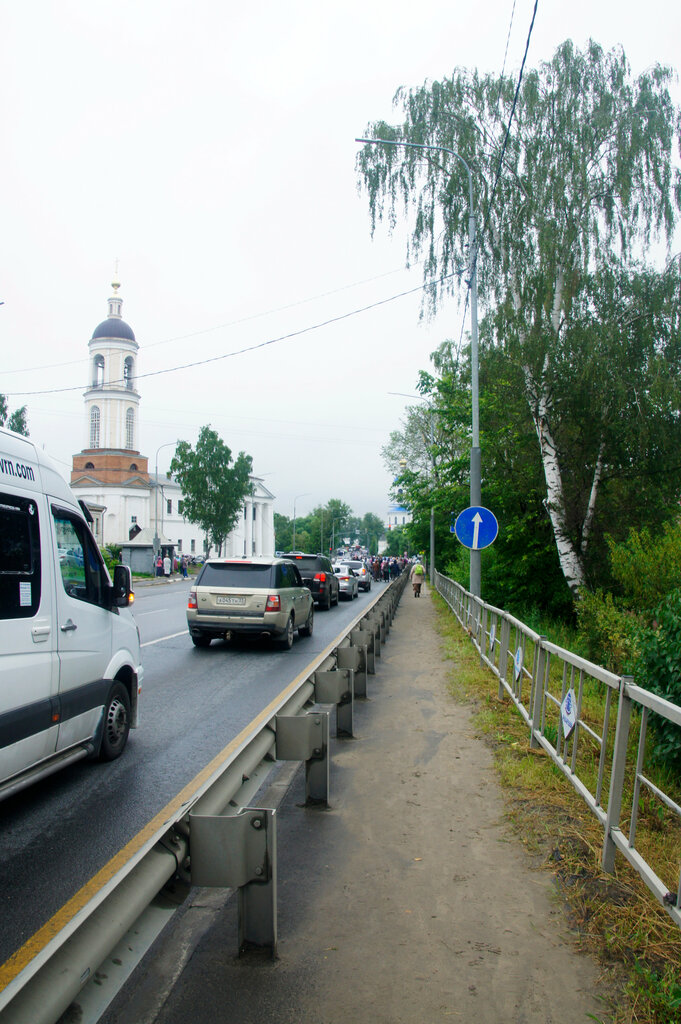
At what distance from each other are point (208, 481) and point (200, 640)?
64.8 m

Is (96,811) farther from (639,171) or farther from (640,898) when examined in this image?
(639,171)

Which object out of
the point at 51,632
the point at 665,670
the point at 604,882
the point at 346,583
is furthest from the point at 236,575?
the point at 346,583

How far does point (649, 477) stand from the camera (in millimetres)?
15453

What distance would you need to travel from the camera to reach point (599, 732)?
5965 millimetres

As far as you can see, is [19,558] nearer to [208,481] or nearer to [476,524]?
[476,524]

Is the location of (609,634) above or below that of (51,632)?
below

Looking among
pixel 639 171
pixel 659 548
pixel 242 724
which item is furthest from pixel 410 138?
pixel 242 724

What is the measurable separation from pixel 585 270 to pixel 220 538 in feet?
213

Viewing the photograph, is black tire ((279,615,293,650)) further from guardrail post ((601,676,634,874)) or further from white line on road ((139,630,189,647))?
guardrail post ((601,676,634,874))

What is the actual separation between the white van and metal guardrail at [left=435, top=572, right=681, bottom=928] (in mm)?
3436

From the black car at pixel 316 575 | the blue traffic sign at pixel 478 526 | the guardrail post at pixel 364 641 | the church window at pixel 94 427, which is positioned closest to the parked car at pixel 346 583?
the black car at pixel 316 575

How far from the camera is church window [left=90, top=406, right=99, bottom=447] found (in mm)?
84188

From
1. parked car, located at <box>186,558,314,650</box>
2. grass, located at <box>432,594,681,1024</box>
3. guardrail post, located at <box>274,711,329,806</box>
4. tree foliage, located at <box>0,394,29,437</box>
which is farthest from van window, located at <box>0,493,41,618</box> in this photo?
tree foliage, located at <box>0,394,29,437</box>

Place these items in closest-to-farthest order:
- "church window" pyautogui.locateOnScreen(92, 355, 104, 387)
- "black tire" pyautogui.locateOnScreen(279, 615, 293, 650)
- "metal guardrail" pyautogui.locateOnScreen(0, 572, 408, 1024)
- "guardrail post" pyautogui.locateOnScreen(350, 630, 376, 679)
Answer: "metal guardrail" pyautogui.locateOnScreen(0, 572, 408, 1024) < "guardrail post" pyautogui.locateOnScreen(350, 630, 376, 679) < "black tire" pyautogui.locateOnScreen(279, 615, 293, 650) < "church window" pyautogui.locateOnScreen(92, 355, 104, 387)
